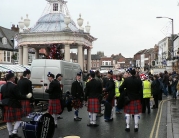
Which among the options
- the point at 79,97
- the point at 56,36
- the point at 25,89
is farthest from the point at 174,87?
the point at 56,36

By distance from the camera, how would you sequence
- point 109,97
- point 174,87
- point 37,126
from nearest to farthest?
point 37,126 → point 109,97 → point 174,87

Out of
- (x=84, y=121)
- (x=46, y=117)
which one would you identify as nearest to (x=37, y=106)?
(x=84, y=121)

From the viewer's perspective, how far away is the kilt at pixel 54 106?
1004cm

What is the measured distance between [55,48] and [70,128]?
18.7 m

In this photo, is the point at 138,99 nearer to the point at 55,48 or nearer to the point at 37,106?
the point at 37,106

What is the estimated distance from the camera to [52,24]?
41281 mm

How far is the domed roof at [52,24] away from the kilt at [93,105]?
28.2 metres

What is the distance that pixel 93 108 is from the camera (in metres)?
10.1

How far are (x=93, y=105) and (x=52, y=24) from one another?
32460mm

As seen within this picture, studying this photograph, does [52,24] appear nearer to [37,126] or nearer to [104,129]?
[104,129]

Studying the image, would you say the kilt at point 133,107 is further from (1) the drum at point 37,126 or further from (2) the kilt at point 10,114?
(2) the kilt at point 10,114

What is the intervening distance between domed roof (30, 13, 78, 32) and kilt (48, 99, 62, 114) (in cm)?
2813

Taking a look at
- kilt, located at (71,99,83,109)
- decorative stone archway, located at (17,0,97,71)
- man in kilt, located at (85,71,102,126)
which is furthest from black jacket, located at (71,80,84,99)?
decorative stone archway, located at (17,0,97,71)

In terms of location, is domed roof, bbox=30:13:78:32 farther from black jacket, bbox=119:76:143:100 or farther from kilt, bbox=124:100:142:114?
kilt, bbox=124:100:142:114
